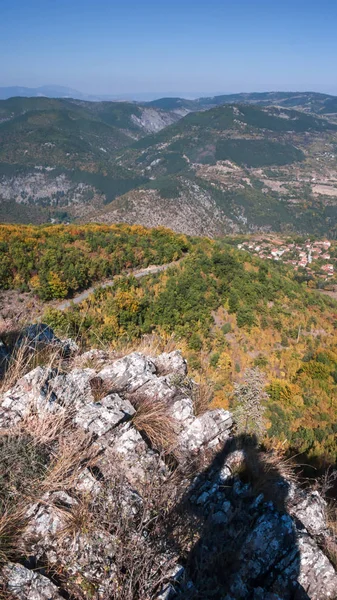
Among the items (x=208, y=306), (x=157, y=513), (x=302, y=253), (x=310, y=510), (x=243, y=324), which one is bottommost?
(x=302, y=253)

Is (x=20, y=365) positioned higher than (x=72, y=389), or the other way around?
(x=20, y=365)

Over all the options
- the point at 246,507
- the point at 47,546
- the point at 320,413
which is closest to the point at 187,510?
the point at 246,507

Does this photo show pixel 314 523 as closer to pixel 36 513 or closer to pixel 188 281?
pixel 36 513

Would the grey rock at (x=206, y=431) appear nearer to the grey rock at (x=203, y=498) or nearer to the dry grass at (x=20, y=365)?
the grey rock at (x=203, y=498)

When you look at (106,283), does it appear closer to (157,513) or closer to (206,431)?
(206,431)

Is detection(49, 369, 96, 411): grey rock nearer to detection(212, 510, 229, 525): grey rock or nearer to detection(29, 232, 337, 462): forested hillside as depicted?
detection(212, 510, 229, 525): grey rock

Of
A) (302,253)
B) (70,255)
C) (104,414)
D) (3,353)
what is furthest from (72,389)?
(302,253)
